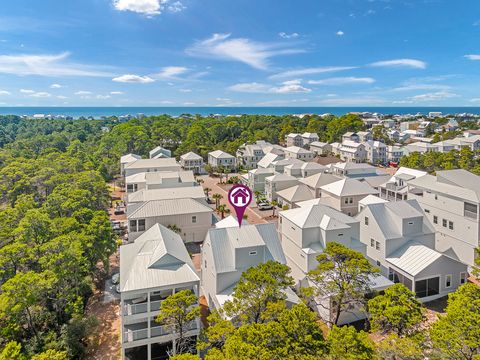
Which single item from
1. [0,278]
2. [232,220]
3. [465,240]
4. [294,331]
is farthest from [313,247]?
[0,278]

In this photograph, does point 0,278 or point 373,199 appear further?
point 373,199

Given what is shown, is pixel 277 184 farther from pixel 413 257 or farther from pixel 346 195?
pixel 413 257

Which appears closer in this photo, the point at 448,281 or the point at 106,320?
the point at 106,320

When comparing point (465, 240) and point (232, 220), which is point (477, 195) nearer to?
point (465, 240)

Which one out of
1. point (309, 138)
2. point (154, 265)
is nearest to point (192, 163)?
point (309, 138)

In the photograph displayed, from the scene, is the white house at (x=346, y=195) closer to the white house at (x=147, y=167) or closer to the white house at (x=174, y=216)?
the white house at (x=174, y=216)

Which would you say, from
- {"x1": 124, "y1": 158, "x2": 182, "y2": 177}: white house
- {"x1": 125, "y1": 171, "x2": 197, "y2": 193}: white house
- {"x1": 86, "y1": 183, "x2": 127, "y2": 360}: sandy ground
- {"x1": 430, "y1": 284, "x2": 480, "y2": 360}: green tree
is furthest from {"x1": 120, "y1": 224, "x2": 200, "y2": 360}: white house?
{"x1": 124, "y1": 158, "x2": 182, "y2": 177}: white house
